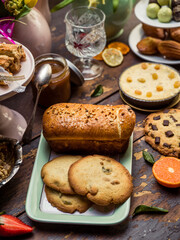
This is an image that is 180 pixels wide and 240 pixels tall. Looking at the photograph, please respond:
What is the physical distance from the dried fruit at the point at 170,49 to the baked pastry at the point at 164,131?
18.6 inches

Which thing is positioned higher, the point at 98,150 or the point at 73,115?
the point at 73,115

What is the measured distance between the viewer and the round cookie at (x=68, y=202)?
135cm

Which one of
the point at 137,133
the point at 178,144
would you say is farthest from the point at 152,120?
the point at 178,144

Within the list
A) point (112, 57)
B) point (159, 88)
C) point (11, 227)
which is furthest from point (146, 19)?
point (11, 227)

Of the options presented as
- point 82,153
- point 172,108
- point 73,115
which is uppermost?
point 73,115

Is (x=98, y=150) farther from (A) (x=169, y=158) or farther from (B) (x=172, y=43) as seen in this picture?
(B) (x=172, y=43)

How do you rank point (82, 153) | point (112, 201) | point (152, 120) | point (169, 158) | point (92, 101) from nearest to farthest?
point (112, 201)
point (169, 158)
point (82, 153)
point (152, 120)
point (92, 101)

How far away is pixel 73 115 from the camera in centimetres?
159

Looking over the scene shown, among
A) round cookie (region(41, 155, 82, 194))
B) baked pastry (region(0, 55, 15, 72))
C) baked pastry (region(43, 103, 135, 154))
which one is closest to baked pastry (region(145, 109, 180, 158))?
baked pastry (region(43, 103, 135, 154))

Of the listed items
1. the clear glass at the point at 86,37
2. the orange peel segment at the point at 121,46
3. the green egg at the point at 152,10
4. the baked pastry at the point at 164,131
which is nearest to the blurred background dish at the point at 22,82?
the clear glass at the point at 86,37

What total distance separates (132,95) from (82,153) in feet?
1.50

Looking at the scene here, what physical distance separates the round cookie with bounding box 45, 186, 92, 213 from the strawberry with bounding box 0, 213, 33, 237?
0.46 ft

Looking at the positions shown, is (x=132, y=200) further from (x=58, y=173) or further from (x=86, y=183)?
(x=58, y=173)

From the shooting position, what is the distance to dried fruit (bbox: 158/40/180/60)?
2062 millimetres
